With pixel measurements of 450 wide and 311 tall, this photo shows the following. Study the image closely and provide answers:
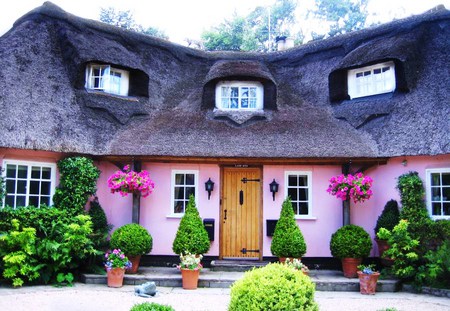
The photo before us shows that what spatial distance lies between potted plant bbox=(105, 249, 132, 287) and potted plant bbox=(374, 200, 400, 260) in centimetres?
615

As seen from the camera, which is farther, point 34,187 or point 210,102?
point 210,102

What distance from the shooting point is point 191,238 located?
10.5 m

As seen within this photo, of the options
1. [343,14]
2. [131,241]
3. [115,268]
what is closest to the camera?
[115,268]

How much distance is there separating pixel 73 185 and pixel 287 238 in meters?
5.42

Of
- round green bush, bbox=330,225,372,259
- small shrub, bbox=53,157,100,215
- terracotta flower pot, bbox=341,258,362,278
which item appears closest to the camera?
round green bush, bbox=330,225,372,259

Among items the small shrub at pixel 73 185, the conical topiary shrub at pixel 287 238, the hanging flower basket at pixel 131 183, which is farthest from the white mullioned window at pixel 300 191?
the small shrub at pixel 73 185

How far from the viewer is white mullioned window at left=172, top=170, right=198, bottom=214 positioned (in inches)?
478

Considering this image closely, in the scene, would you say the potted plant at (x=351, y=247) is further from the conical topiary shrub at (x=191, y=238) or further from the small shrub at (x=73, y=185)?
the small shrub at (x=73, y=185)

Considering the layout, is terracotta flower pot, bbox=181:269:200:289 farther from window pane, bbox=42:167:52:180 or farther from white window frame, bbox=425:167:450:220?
white window frame, bbox=425:167:450:220

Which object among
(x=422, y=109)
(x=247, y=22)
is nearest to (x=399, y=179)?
(x=422, y=109)

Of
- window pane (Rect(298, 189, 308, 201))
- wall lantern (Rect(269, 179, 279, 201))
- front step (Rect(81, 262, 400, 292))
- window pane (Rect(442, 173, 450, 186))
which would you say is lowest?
front step (Rect(81, 262, 400, 292))

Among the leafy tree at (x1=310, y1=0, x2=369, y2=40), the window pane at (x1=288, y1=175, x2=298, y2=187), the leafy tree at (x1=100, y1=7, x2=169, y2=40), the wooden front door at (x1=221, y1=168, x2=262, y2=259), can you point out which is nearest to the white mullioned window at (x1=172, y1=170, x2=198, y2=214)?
the wooden front door at (x1=221, y1=168, x2=262, y2=259)

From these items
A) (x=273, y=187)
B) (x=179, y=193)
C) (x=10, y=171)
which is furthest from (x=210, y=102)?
(x=10, y=171)

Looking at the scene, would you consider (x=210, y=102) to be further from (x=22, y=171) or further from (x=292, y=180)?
(x=22, y=171)
